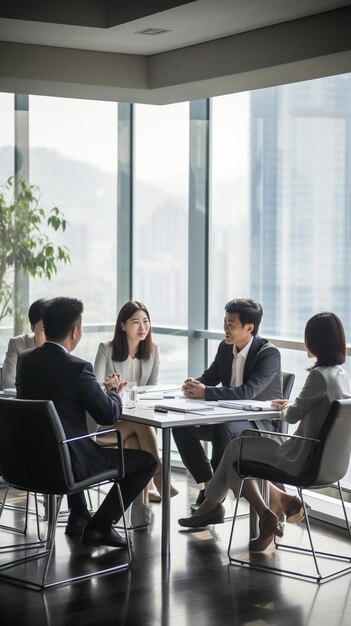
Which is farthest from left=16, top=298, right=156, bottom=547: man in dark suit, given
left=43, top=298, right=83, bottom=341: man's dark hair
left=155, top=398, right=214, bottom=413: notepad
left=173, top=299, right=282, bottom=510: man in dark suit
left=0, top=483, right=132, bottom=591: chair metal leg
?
left=173, top=299, right=282, bottom=510: man in dark suit

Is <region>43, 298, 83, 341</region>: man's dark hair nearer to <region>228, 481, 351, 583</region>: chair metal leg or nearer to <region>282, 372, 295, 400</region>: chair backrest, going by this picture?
<region>228, 481, 351, 583</region>: chair metal leg

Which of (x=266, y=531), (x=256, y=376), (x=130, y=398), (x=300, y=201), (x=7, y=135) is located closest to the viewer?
(x=266, y=531)

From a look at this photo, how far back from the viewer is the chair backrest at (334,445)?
483 cm

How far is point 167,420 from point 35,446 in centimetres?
69

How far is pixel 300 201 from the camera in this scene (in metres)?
6.75

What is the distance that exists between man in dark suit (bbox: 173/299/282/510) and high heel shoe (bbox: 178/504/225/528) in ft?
0.83

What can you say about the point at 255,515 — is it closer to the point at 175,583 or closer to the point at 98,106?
the point at 175,583

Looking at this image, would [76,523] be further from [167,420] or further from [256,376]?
[256,376]

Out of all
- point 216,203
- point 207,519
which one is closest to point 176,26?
point 216,203

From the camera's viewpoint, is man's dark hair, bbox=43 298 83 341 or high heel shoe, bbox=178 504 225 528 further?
high heel shoe, bbox=178 504 225 528

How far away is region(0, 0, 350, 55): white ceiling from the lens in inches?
215

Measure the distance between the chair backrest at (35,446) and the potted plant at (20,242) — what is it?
256cm

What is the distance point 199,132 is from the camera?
7.58 meters

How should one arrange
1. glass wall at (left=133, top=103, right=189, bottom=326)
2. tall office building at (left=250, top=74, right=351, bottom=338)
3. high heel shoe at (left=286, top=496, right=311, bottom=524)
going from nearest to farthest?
high heel shoe at (left=286, top=496, right=311, bottom=524) → tall office building at (left=250, top=74, right=351, bottom=338) → glass wall at (left=133, top=103, right=189, bottom=326)
